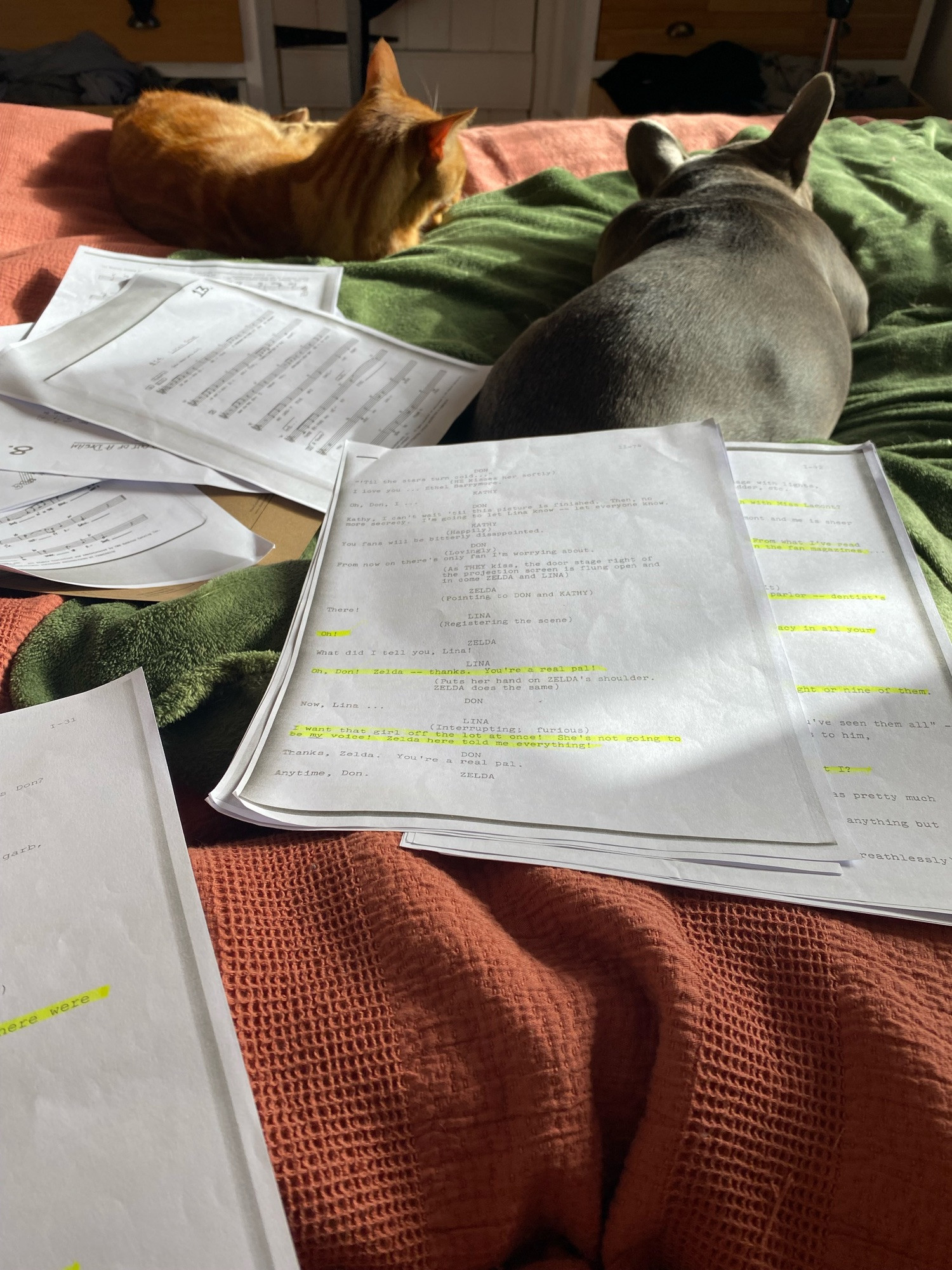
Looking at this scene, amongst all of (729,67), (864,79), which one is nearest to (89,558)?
(729,67)

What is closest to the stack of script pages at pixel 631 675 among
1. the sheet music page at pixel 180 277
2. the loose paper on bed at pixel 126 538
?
the loose paper on bed at pixel 126 538

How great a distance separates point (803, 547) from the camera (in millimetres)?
514

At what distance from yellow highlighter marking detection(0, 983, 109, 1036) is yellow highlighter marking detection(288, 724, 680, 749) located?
0.15 m

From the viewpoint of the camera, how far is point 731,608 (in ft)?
1.53

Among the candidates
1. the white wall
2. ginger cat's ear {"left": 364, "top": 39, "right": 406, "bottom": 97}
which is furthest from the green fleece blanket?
the white wall

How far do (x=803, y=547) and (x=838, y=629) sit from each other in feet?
0.23

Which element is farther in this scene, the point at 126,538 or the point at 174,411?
the point at 174,411

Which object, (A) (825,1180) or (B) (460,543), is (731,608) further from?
(A) (825,1180)

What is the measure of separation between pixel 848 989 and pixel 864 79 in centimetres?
280

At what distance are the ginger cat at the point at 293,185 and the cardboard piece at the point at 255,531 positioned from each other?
59 cm

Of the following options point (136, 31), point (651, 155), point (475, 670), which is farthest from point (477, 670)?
point (136, 31)

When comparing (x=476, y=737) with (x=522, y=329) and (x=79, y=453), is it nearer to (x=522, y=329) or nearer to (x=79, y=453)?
(x=79, y=453)

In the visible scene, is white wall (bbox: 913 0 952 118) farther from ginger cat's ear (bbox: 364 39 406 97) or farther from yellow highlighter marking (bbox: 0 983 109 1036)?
yellow highlighter marking (bbox: 0 983 109 1036)

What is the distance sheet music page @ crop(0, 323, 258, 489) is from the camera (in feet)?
2.16
